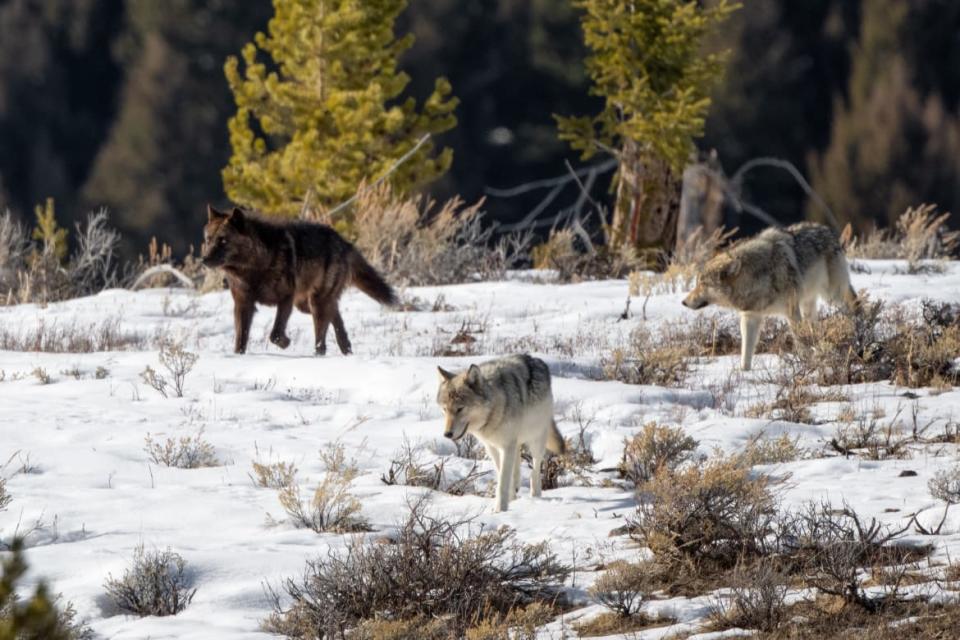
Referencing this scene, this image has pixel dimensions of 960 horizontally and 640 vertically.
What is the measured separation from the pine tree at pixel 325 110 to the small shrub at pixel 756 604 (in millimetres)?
18896

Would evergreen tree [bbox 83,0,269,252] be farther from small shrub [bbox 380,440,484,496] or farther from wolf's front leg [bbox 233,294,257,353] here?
small shrub [bbox 380,440,484,496]

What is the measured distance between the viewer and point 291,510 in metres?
7.45

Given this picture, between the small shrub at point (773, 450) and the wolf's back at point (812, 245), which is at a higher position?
the wolf's back at point (812, 245)

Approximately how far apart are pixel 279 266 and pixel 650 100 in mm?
10165

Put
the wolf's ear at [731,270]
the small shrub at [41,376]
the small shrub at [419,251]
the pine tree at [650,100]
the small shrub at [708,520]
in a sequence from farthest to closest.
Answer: the pine tree at [650,100] → the small shrub at [419,251] → the wolf's ear at [731,270] → the small shrub at [41,376] → the small shrub at [708,520]

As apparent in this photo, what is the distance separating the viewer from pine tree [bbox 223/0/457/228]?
24750 millimetres

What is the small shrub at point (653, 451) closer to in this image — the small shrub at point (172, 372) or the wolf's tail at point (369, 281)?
the small shrub at point (172, 372)

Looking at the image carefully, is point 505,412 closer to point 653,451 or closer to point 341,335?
point 653,451

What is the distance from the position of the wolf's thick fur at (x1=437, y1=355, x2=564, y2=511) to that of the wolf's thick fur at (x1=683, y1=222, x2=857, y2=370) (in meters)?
3.67

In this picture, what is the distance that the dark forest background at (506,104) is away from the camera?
50.5 meters

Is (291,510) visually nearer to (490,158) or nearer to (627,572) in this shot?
(627,572)

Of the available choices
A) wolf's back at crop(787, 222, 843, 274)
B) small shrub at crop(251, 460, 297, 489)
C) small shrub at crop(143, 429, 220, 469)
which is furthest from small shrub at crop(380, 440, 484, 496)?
wolf's back at crop(787, 222, 843, 274)

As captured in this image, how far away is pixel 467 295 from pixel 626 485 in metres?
7.85

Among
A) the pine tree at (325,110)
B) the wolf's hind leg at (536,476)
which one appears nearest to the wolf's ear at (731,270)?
the wolf's hind leg at (536,476)
